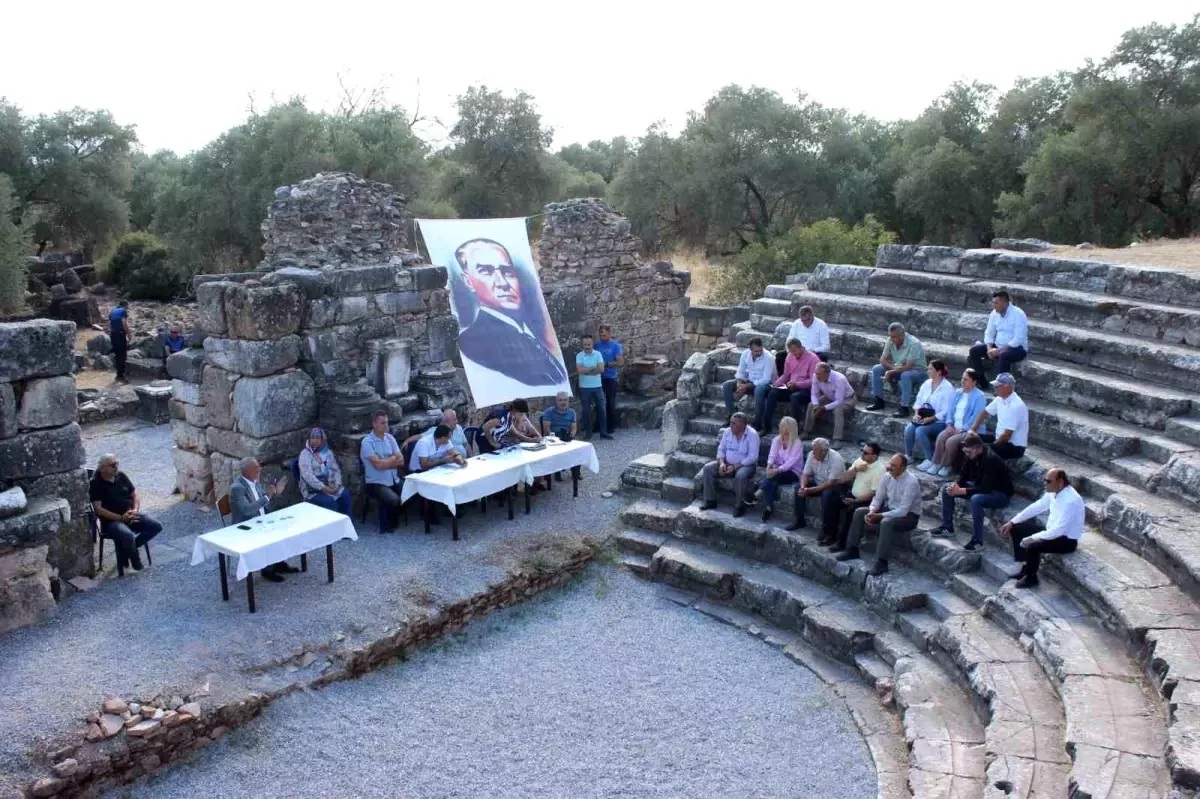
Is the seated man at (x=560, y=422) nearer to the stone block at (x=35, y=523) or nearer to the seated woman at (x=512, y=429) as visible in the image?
the seated woman at (x=512, y=429)

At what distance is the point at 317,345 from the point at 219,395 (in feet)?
3.91

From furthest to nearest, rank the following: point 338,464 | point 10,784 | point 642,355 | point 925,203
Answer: point 925,203
point 642,355
point 338,464
point 10,784

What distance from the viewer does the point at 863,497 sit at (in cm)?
898

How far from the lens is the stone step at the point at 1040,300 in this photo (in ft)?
33.3

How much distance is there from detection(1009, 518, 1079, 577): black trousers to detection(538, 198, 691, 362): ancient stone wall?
8213 mm

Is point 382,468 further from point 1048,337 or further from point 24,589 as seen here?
point 1048,337

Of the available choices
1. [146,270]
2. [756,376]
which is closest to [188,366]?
[756,376]

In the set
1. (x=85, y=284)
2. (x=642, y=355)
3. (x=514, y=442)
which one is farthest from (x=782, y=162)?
(x=85, y=284)

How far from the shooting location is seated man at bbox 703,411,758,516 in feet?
33.0

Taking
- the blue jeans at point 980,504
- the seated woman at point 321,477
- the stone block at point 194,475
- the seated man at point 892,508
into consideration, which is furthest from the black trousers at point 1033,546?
the stone block at point 194,475

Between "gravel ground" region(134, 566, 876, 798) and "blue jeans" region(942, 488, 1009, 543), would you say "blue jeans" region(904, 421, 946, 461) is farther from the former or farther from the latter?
"gravel ground" region(134, 566, 876, 798)

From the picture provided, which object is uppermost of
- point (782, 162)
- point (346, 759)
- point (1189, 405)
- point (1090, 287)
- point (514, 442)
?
point (782, 162)

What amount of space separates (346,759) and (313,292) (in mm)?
5574

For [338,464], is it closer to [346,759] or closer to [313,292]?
[313,292]
